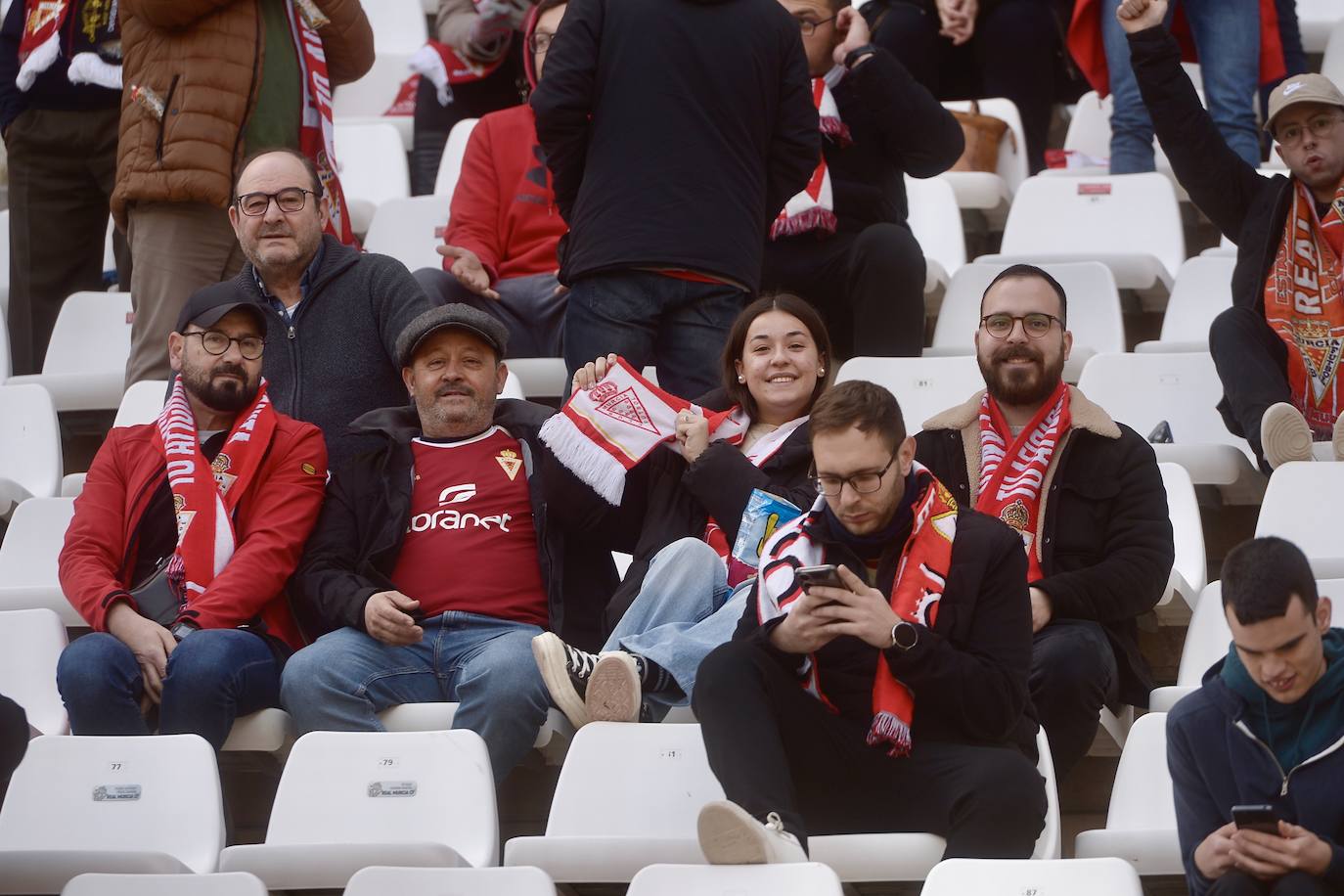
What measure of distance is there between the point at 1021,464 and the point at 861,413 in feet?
2.51

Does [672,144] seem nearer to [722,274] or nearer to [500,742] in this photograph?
[722,274]

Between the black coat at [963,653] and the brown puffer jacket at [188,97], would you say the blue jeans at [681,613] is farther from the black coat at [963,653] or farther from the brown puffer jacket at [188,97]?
the brown puffer jacket at [188,97]

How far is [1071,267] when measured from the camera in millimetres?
5281

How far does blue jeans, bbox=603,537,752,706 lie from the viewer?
12.2ft

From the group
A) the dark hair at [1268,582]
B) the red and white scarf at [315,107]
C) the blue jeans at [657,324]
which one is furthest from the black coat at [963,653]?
the red and white scarf at [315,107]

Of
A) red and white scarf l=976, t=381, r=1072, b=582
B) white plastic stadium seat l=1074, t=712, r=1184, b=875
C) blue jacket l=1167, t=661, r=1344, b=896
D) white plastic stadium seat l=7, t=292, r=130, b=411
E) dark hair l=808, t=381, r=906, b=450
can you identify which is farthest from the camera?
white plastic stadium seat l=7, t=292, r=130, b=411

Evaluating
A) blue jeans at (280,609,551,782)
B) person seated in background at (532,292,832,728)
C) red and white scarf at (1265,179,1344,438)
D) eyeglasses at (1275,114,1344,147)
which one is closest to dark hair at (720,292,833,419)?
person seated in background at (532,292,832,728)

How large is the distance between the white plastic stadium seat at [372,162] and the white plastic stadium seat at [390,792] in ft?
10.8

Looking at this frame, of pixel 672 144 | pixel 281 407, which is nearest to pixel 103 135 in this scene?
pixel 281 407

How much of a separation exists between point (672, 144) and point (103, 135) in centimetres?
178

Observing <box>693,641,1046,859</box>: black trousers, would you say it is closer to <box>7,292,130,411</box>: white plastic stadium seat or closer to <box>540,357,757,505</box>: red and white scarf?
<box>540,357,757,505</box>: red and white scarf

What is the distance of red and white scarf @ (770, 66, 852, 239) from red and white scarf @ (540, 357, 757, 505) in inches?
39.6

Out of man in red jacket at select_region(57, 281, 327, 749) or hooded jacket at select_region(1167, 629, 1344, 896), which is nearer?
hooded jacket at select_region(1167, 629, 1344, 896)

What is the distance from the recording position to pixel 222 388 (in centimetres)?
423
